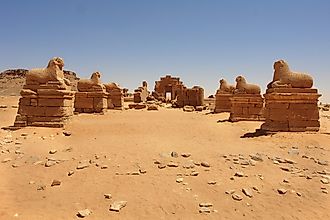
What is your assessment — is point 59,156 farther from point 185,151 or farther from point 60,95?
point 60,95

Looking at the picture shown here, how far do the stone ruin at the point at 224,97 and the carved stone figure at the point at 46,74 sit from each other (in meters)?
11.7

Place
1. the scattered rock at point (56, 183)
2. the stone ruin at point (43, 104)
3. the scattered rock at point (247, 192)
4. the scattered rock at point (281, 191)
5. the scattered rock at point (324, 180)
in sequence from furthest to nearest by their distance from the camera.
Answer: the stone ruin at point (43, 104)
the scattered rock at point (324, 180)
the scattered rock at point (56, 183)
the scattered rock at point (281, 191)
the scattered rock at point (247, 192)

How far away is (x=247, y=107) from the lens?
48.9ft

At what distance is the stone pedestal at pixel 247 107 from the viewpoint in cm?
1485

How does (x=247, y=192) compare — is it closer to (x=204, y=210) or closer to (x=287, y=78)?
(x=204, y=210)

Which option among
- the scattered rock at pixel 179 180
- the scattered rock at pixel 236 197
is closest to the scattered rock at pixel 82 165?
the scattered rock at pixel 179 180

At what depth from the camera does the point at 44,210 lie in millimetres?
4617

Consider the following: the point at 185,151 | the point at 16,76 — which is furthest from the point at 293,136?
the point at 16,76

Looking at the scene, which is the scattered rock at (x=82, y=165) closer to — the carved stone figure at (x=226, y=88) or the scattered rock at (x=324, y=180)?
the scattered rock at (x=324, y=180)

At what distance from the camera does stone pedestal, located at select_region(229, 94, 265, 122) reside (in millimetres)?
14845

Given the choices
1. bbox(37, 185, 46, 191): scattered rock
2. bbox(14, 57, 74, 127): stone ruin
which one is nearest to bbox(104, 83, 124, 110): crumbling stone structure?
bbox(14, 57, 74, 127): stone ruin

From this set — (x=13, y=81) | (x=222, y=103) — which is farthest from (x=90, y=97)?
(x=13, y=81)

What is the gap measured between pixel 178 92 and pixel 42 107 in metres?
20.4

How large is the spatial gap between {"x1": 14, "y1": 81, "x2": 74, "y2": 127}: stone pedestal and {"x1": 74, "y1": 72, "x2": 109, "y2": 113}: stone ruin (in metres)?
6.19
